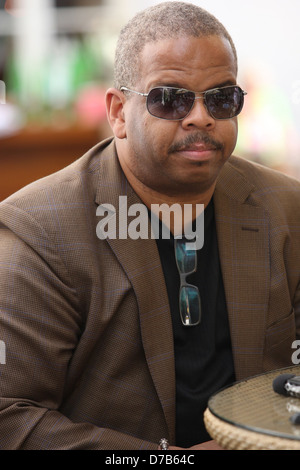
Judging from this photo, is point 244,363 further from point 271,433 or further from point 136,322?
point 271,433

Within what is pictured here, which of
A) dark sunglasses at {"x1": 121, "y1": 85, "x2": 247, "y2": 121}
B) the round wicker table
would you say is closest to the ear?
dark sunglasses at {"x1": 121, "y1": 85, "x2": 247, "y2": 121}

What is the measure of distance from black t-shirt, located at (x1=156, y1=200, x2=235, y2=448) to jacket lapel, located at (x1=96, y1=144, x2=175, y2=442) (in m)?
0.04

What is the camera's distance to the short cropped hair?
1637 mm

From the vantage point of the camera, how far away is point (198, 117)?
1605mm

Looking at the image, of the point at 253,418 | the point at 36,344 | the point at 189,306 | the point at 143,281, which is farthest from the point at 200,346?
the point at 253,418

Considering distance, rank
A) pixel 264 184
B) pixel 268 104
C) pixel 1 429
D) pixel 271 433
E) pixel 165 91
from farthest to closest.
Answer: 1. pixel 268 104
2. pixel 264 184
3. pixel 165 91
4. pixel 1 429
5. pixel 271 433

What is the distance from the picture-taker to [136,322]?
1643 mm

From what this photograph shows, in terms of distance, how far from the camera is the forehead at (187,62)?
1.60 metres

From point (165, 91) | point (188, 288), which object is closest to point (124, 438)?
point (188, 288)

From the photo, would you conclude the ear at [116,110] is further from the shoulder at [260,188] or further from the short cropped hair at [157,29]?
the shoulder at [260,188]

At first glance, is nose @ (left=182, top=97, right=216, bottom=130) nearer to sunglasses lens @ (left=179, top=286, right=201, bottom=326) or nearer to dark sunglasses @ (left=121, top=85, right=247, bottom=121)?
dark sunglasses @ (left=121, top=85, right=247, bottom=121)

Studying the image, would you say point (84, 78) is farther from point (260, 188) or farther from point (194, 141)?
point (194, 141)

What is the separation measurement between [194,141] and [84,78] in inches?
140
